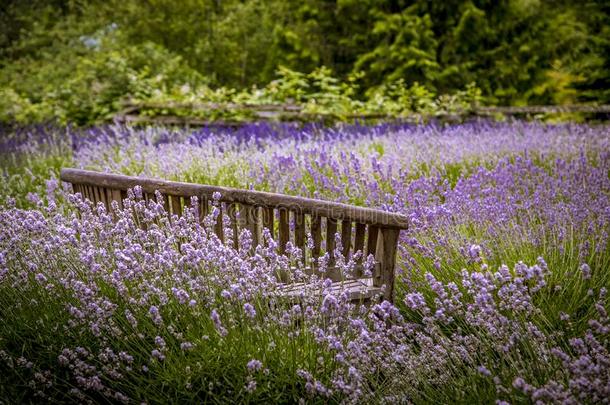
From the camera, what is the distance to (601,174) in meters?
4.11

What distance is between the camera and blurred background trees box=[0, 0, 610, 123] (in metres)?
10.0

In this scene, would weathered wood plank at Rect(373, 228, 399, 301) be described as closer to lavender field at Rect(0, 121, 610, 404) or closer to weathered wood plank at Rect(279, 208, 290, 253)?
lavender field at Rect(0, 121, 610, 404)

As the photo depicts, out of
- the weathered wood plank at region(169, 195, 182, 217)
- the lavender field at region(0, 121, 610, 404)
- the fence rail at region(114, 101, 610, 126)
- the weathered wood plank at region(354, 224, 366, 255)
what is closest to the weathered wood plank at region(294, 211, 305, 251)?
the lavender field at region(0, 121, 610, 404)

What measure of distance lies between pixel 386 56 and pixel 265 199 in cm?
995

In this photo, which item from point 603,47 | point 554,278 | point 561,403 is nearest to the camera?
point 561,403

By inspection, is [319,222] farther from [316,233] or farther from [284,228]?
[284,228]

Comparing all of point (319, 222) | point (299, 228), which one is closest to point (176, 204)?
point (299, 228)

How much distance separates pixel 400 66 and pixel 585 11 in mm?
5702

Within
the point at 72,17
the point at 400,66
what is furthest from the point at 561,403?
the point at 72,17

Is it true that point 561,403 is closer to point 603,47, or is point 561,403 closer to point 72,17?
point 603,47

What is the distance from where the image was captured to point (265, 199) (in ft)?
7.95

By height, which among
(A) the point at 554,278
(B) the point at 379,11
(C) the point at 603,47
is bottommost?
(A) the point at 554,278

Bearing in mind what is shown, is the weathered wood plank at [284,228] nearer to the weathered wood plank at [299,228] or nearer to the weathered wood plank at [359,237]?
the weathered wood plank at [299,228]

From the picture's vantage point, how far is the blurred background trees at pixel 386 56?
32.9ft
